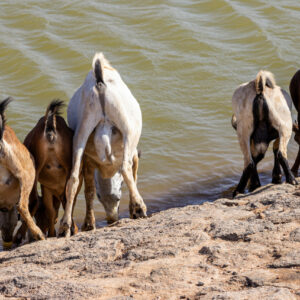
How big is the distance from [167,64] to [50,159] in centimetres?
729

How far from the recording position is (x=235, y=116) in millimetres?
7426

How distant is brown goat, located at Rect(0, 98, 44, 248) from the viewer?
18.9 ft

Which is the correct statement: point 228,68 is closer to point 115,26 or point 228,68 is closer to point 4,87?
point 115,26

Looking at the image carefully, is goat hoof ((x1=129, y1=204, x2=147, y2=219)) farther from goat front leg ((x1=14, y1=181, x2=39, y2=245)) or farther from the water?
the water

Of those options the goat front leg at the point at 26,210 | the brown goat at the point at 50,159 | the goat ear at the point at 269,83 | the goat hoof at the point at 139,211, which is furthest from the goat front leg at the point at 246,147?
the goat front leg at the point at 26,210

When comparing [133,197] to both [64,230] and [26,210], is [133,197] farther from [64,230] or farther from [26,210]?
[26,210]

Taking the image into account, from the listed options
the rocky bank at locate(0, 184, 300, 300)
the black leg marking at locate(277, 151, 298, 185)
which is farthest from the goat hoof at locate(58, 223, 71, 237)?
the black leg marking at locate(277, 151, 298, 185)

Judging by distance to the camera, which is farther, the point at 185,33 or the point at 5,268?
the point at 185,33

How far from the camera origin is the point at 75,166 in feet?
20.6

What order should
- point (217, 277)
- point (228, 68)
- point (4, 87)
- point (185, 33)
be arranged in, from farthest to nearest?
point (185, 33)
point (228, 68)
point (4, 87)
point (217, 277)

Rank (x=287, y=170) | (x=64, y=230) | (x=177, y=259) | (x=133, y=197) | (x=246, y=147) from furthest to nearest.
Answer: (x=246, y=147)
(x=287, y=170)
(x=133, y=197)
(x=64, y=230)
(x=177, y=259)

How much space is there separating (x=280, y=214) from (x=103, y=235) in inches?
58.5

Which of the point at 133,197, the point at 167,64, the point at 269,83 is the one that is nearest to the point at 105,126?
the point at 133,197

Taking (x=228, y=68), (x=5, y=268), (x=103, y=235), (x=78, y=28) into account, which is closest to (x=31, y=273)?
(x=5, y=268)
